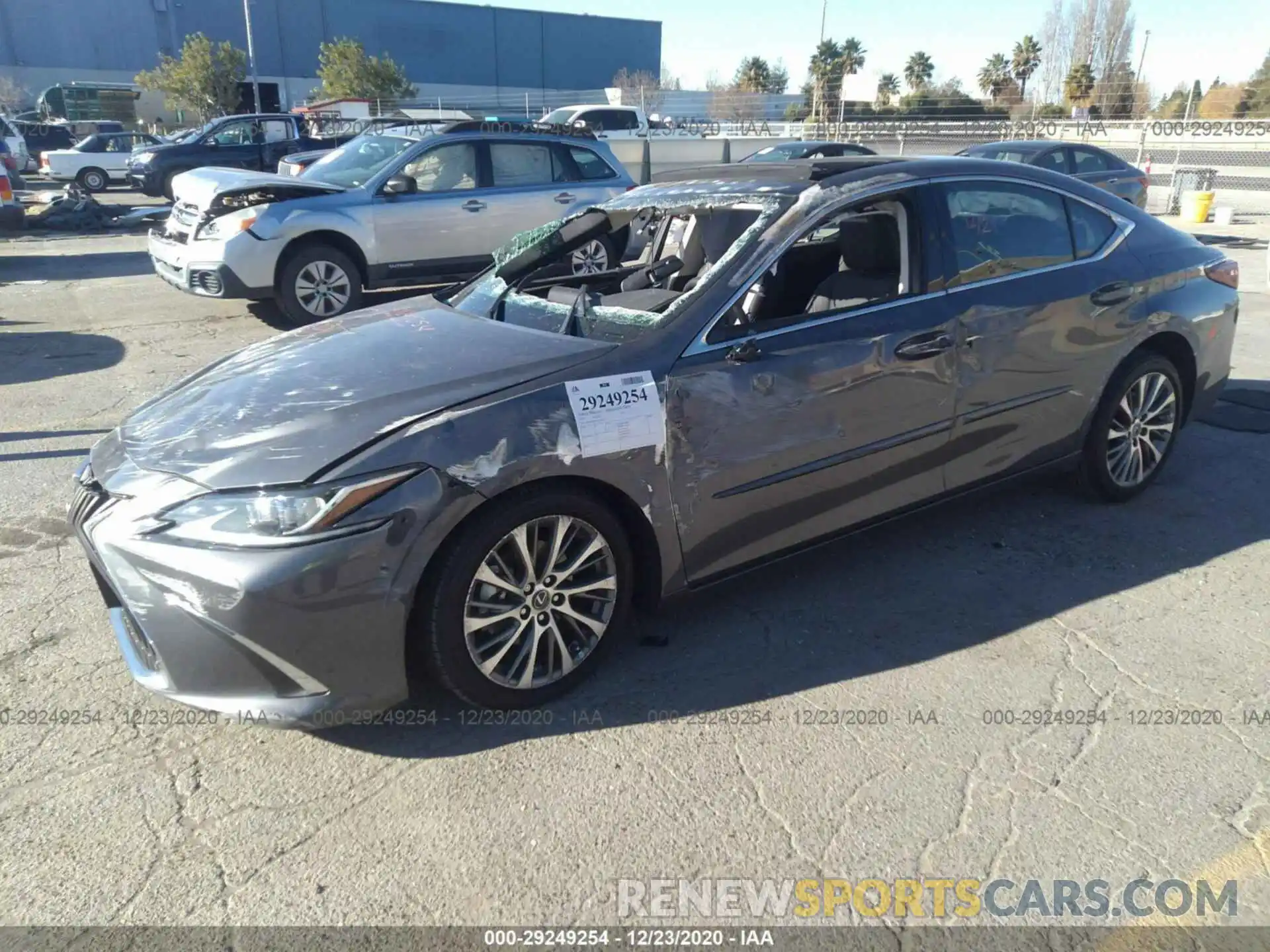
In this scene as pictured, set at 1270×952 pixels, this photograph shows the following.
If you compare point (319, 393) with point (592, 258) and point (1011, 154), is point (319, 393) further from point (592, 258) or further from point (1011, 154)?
point (1011, 154)

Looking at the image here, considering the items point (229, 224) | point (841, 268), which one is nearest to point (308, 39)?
point (229, 224)

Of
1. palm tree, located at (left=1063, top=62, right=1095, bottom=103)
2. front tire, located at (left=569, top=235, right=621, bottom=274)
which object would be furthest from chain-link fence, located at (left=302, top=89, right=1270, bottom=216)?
front tire, located at (left=569, top=235, right=621, bottom=274)

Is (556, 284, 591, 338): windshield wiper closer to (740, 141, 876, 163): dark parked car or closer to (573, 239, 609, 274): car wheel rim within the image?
(573, 239, 609, 274): car wheel rim

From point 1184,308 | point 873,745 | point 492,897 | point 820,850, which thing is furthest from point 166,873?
point 1184,308

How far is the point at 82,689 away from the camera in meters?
3.16

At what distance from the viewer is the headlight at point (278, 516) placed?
2.54 m

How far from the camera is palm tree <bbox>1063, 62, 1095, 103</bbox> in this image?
1257 inches

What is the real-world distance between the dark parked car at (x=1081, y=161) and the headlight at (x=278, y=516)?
44.5 feet

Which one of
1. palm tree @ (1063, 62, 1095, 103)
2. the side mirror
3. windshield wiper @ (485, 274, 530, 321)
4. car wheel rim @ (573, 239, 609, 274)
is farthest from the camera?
palm tree @ (1063, 62, 1095, 103)

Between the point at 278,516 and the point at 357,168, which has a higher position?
the point at 357,168

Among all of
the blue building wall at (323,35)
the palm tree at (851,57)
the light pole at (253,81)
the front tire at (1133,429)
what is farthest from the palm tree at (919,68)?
the front tire at (1133,429)

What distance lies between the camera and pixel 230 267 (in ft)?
26.8

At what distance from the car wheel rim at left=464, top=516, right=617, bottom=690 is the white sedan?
2563 centimetres

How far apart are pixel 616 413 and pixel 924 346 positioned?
1396 millimetres
